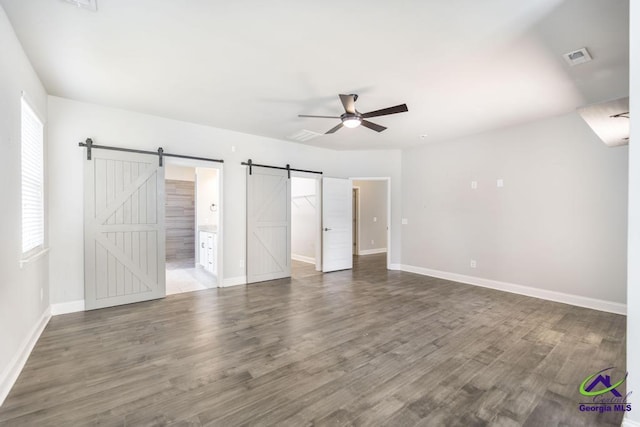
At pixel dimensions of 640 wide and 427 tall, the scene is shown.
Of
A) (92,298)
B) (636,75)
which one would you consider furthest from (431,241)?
(92,298)

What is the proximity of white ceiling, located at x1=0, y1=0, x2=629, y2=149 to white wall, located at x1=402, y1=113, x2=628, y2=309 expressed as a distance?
735 millimetres

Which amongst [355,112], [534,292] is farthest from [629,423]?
[534,292]

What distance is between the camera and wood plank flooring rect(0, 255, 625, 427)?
1890 mm

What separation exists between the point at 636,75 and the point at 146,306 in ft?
16.8

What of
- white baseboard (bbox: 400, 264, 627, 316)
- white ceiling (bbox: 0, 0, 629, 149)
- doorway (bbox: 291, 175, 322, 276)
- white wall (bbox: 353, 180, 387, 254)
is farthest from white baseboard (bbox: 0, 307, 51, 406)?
white wall (bbox: 353, 180, 387, 254)

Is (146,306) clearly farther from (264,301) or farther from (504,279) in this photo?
(504,279)

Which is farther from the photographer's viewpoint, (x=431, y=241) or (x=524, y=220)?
(x=431, y=241)

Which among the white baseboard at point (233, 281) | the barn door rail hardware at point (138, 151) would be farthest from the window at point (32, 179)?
the white baseboard at point (233, 281)

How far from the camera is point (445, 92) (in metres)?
3.44

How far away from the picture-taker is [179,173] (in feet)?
25.1

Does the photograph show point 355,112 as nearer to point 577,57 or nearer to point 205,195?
point 577,57

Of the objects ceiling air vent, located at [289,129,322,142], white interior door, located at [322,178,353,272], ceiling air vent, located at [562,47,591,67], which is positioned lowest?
white interior door, located at [322,178,353,272]

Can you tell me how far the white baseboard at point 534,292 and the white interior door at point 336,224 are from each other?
158 centimetres

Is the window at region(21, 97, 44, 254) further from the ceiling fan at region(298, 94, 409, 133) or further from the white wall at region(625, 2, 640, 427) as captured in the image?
the white wall at region(625, 2, 640, 427)
